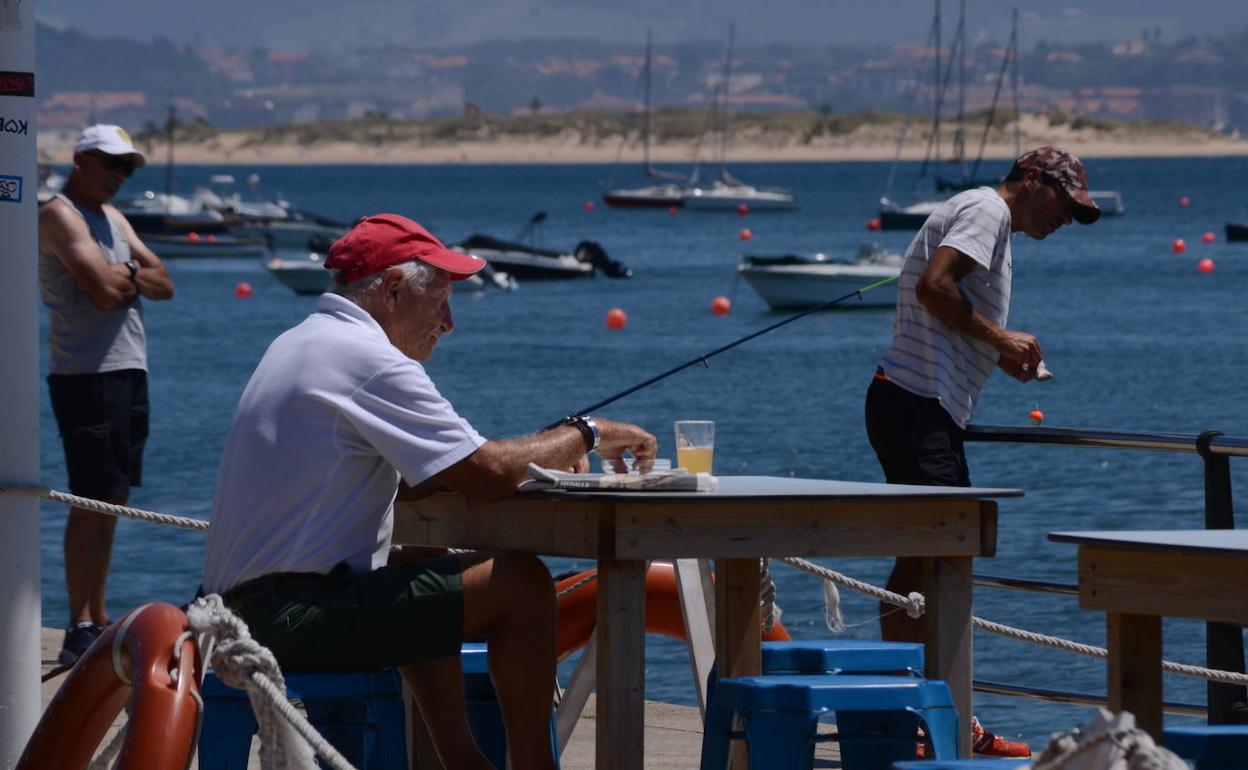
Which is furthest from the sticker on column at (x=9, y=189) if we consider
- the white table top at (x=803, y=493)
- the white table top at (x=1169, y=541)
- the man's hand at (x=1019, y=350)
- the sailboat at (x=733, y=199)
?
the sailboat at (x=733, y=199)

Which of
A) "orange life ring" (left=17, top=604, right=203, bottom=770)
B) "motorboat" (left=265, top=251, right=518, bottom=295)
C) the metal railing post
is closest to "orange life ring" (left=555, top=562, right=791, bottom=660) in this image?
the metal railing post

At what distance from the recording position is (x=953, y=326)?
579cm

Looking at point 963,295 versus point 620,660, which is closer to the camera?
point 620,660

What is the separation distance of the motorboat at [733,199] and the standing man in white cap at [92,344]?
274ft

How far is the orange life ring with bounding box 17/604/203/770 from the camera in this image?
3605mm

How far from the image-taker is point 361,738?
4.77 meters

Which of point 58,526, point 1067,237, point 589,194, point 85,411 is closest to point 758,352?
point 58,526

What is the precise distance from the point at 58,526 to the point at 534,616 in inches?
514

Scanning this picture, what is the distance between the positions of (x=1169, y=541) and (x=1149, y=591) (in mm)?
88

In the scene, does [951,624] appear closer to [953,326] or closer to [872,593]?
[872,593]

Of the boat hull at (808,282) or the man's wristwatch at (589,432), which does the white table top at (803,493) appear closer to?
the man's wristwatch at (589,432)

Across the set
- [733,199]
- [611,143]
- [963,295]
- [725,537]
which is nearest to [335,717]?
[725,537]

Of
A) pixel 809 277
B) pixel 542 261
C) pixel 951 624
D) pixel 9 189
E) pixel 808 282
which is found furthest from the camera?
pixel 542 261

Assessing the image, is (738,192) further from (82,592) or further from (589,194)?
(82,592)
